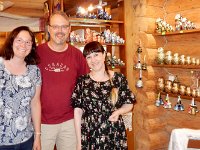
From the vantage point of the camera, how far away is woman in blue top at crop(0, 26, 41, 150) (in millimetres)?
1714

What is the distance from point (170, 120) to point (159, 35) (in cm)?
119

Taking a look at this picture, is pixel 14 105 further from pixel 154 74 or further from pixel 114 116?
pixel 154 74

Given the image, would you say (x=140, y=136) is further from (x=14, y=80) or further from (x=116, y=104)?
(x=14, y=80)

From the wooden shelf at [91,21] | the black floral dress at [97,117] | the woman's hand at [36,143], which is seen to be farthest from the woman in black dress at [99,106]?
the wooden shelf at [91,21]

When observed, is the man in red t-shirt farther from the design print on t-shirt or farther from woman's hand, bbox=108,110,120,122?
woman's hand, bbox=108,110,120,122

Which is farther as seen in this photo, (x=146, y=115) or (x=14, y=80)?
(x=146, y=115)

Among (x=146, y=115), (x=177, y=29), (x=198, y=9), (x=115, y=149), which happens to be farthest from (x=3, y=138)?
(x=198, y=9)

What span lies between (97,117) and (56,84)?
18.1 inches

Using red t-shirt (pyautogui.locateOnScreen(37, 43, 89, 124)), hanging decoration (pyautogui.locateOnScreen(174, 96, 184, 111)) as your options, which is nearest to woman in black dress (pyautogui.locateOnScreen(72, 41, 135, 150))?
red t-shirt (pyautogui.locateOnScreen(37, 43, 89, 124))

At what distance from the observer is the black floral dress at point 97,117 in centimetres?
185

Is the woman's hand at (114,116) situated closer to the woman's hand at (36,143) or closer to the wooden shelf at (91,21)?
the woman's hand at (36,143)

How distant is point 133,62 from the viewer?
351 centimetres

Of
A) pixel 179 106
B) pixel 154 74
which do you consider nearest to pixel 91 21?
pixel 154 74

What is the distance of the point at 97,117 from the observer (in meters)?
1.85
